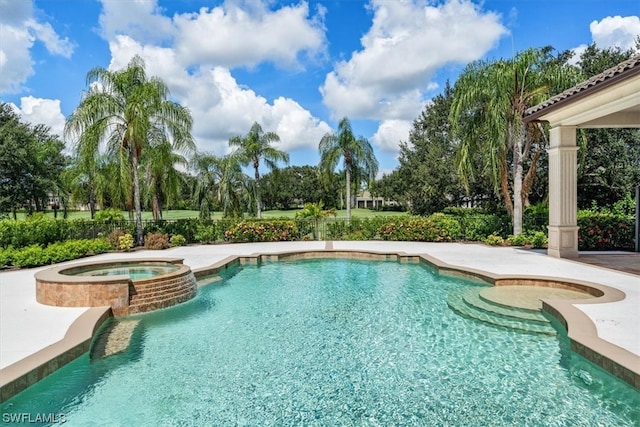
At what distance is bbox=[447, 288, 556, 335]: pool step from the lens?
592cm

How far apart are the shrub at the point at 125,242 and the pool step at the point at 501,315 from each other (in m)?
12.2

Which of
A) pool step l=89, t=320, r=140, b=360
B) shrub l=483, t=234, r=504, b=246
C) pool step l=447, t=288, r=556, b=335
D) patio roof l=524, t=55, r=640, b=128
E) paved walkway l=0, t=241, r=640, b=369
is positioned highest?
patio roof l=524, t=55, r=640, b=128

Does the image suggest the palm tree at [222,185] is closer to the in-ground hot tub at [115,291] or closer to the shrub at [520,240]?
the shrub at [520,240]

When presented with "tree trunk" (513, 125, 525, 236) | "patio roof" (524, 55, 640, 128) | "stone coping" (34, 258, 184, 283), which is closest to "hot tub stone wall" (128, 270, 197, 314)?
"stone coping" (34, 258, 184, 283)

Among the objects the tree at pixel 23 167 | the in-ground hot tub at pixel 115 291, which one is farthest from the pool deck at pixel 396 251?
the tree at pixel 23 167

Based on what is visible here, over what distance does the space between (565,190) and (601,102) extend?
2.78 meters

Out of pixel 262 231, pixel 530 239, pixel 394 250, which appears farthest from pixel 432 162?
pixel 394 250

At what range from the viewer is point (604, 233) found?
1346 cm

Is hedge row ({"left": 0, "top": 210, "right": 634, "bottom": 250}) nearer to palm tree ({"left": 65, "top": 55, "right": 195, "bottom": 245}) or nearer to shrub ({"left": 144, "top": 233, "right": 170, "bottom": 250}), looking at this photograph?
shrub ({"left": 144, "top": 233, "right": 170, "bottom": 250})

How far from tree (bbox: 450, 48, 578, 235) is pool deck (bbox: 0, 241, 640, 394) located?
3.29 meters

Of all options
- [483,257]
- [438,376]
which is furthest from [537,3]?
[438,376]

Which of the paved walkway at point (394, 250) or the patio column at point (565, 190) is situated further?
the patio column at point (565, 190)

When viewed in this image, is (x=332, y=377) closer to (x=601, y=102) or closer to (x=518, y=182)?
(x=601, y=102)

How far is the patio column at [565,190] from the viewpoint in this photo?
11.5 meters
